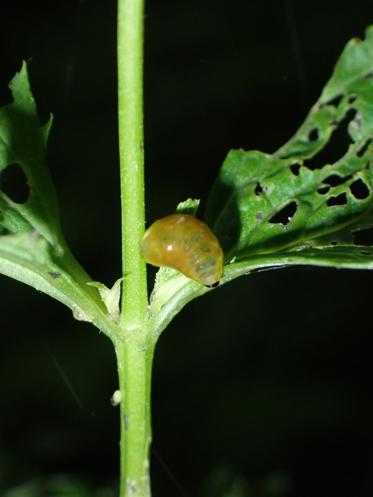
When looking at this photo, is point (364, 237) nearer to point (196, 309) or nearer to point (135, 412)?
point (196, 309)

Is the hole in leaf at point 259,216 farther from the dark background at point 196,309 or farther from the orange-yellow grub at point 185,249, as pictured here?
the dark background at point 196,309

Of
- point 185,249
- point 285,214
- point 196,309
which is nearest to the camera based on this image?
point 185,249

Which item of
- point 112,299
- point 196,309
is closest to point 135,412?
point 112,299

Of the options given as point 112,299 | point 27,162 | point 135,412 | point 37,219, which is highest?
point 27,162

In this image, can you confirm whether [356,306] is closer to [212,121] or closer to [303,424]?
[303,424]

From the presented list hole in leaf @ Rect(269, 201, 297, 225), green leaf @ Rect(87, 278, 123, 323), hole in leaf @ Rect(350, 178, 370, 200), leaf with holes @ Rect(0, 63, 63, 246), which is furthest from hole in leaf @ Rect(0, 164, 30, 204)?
green leaf @ Rect(87, 278, 123, 323)

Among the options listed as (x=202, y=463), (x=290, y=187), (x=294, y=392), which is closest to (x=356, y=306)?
(x=294, y=392)
